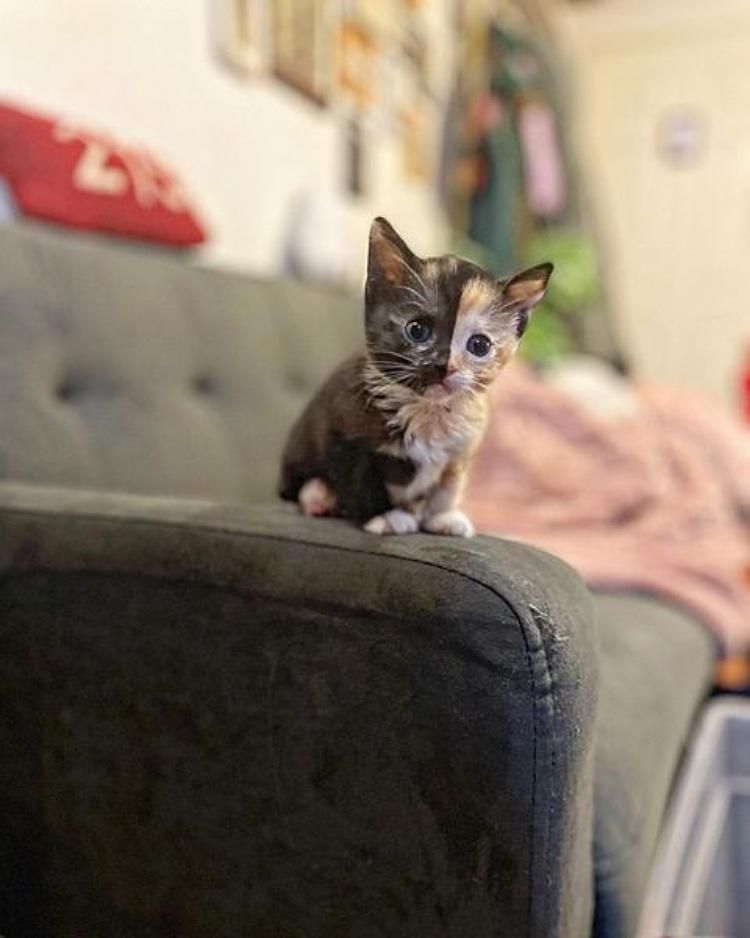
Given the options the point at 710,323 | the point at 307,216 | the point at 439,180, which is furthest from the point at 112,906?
the point at 710,323

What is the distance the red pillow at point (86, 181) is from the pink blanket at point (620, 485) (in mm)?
578

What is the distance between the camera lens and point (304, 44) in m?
1.74

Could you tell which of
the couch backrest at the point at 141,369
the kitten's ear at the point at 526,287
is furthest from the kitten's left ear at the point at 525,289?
the couch backrest at the point at 141,369

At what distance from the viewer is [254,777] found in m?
0.59

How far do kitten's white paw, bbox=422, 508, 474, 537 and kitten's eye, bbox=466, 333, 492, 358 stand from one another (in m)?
0.12

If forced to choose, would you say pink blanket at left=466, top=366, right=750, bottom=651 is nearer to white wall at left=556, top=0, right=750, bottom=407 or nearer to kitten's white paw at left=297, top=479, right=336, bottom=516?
kitten's white paw at left=297, top=479, right=336, bottom=516

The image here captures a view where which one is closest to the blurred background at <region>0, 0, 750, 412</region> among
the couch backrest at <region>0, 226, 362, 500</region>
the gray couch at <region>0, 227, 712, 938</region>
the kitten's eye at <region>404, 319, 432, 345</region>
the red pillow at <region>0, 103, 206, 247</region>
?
the red pillow at <region>0, 103, 206, 247</region>

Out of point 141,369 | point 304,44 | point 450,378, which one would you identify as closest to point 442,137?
point 304,44

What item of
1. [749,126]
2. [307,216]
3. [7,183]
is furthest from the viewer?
[749,126]

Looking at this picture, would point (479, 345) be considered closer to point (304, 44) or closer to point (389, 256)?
point (389, 256)

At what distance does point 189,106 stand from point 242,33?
0.19m

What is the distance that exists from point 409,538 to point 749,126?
10.7 feet

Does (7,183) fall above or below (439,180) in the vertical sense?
below

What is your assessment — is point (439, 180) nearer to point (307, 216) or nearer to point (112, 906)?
point (307, 216)
